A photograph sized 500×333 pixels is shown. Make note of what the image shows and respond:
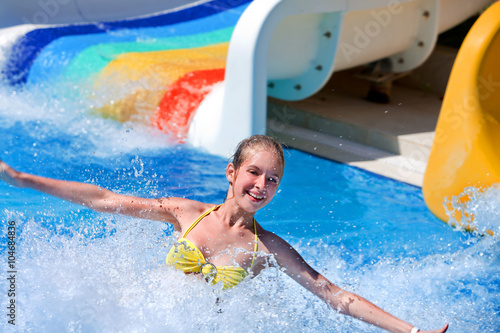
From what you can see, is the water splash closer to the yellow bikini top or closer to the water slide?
the water slide

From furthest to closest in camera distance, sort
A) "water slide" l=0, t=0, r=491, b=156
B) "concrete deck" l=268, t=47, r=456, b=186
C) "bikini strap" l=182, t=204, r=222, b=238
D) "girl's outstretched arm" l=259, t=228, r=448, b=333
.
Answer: "concrete deck" l=268, t=47, r=456, b=186 < "water slide" l=0, t=0, r=491, b=156 < "bikini strap" l=182, t=204, r=222, b=238 < "girl's outstretched arm" l=259, t=228, r=448, b=333

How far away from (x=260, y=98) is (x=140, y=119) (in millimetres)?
1064

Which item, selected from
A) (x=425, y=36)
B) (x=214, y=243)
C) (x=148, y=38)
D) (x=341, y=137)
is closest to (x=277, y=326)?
(x=214, y=243)

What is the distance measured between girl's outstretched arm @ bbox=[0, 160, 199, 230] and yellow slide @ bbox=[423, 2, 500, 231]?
195 cm

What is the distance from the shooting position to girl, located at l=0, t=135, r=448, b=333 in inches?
89.5

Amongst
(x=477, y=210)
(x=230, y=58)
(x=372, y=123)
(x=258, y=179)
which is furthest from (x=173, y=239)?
(x=372, y=123)

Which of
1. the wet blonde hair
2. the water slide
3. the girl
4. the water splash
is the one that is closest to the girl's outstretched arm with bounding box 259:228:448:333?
the girl

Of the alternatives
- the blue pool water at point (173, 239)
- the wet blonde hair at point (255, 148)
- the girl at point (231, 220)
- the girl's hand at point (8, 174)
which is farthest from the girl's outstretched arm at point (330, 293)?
the girl's hand at point (8, 174)

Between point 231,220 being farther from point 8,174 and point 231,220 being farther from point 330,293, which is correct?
point 8,174

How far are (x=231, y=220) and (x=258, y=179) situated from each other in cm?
25

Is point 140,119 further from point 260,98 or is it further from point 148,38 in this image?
point 148,38

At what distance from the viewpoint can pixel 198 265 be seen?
2379 mm

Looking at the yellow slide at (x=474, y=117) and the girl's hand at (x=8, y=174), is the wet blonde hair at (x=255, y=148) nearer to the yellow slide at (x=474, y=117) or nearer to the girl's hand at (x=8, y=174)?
the girl's hand at (x=8, y=174)

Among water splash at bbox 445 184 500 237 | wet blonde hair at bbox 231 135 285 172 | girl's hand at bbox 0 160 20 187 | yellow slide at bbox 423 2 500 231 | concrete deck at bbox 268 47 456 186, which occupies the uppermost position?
wet blonde hair at bbox 231 135 285 172
